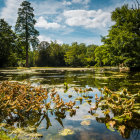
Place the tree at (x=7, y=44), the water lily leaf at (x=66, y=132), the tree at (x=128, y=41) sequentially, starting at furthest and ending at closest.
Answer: the tree at (x=7, y=44), the tree at (x=128, y=41), the water lily leaf at (x=66, y=132)

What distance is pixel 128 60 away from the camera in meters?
16.5

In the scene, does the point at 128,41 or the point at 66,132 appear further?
the point at 128,41

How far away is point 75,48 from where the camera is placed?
5778 centimetres

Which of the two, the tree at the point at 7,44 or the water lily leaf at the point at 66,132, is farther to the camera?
the tree at the point at 7,44

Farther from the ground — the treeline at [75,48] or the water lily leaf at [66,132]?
the treeline at [75,48]

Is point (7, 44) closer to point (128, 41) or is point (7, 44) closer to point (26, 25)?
point (26, 25)

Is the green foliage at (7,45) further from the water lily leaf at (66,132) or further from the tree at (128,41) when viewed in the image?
the water lily leaf at (66,132)

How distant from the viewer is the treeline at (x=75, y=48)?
56.1 ft

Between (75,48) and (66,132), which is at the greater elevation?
(75,48)

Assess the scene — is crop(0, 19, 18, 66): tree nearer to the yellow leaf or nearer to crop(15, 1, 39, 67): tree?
crop(15, 1, 39, 67): tree

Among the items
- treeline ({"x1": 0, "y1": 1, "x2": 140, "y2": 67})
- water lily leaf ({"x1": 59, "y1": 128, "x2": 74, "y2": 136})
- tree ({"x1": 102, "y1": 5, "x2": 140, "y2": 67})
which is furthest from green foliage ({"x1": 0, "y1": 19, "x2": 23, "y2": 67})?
water lily leaf ({"x1": 59, "y1": 128, "x2": 74, "y2": 136})

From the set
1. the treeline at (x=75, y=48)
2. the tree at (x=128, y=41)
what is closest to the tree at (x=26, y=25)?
the treeline at (x=75, y=48)

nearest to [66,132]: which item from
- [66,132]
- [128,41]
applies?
[66,132]

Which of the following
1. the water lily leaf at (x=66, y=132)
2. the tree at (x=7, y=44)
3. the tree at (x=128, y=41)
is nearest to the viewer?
the water lily leaf at (x=66, y=132)
